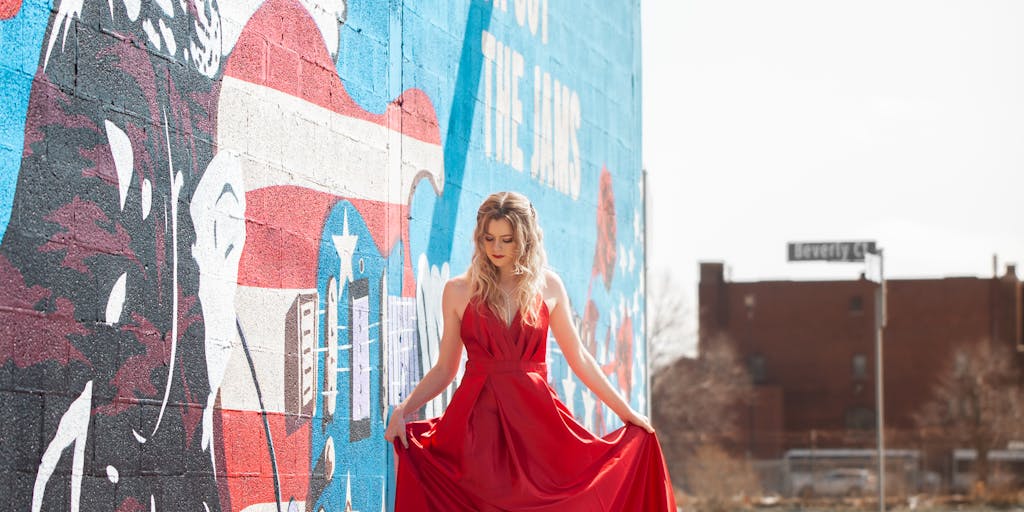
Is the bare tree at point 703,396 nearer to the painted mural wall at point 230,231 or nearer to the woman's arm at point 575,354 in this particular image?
the painted mural wall at point 230,231

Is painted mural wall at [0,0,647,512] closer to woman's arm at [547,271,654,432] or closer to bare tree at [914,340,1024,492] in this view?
woman's arm at [547,271,654,432]

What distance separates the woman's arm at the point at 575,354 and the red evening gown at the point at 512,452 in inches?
7.7

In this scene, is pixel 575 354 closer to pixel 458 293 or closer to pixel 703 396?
pixel 458 293

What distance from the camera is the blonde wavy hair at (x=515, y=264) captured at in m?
6.38

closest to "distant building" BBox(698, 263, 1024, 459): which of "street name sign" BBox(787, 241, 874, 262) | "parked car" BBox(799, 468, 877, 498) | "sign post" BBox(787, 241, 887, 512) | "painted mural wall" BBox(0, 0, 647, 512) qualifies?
"parked car" BBox(799, 468, 877, 498)

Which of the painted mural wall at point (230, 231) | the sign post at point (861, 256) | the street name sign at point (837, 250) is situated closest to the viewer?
the painted mural wall at point (230, 231)

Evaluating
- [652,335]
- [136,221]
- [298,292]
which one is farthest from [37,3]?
[652,335]

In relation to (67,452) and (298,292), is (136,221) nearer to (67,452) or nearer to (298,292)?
(67,452)

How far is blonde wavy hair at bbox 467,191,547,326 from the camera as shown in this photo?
20.9 feet

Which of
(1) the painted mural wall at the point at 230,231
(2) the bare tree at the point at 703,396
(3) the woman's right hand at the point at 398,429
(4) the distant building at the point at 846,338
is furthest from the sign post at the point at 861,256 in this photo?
(4) the distant building at the point at 846,338

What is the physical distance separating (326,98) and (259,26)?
77cm

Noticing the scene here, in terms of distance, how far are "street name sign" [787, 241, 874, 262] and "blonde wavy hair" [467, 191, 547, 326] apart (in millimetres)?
14543

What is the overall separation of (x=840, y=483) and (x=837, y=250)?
3004 centimetres

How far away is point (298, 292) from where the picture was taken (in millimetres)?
6977
